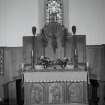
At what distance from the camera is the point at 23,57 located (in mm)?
7215

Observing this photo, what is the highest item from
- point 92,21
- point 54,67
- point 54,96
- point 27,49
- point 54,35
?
point 92,21

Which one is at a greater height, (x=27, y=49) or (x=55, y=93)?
(x=27, y=49)

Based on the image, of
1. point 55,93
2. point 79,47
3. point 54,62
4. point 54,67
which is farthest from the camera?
point 79,47

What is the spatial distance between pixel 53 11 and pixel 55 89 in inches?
84.1

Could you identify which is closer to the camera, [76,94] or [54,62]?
[76,94]

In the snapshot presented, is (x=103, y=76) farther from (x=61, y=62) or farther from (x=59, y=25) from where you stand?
(x=59, y=25)

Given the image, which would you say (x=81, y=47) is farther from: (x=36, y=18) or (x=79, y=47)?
(x=36, y=18)

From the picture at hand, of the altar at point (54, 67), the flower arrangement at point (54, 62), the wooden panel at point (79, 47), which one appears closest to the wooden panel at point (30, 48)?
the altar at point (54, 67)

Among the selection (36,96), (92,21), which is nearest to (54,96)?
(36,96)

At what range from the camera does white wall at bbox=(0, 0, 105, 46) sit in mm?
7195

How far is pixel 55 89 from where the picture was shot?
252 inches

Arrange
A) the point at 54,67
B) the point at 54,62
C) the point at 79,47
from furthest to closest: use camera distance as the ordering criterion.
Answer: the point at 79,47 → the point at 54,62 → the point at 54,67

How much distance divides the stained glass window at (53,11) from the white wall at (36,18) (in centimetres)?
14

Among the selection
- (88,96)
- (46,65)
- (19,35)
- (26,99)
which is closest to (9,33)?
(19,35)
